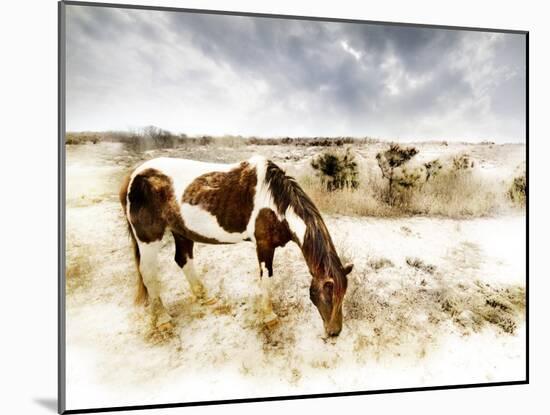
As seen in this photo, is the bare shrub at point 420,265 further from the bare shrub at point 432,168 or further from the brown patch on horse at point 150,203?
the brown patch on horse at point 150,203

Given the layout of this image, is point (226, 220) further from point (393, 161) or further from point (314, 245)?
point (393, 161)

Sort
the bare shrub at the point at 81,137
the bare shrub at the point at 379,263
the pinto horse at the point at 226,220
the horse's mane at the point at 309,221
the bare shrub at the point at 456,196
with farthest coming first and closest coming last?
the bare shrub at the point at 456,196 → the bare shrub at the point at 379,263 → the horse's mane at the point at 309,221 → the pinto horse at the point at 226,220 → the bare shrub at the point at 81,137

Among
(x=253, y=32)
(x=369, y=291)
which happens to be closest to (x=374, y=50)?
(x=253, y=32)

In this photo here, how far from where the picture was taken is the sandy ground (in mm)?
2369

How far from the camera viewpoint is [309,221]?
2582mm

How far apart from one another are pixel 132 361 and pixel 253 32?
1838 mm

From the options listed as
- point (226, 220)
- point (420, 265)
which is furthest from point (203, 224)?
point (420, 265)

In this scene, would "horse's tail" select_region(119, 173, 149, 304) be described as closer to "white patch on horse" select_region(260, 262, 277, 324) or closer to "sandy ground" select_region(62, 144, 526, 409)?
"sandy ground" select_region(62, 144, 526, 409)

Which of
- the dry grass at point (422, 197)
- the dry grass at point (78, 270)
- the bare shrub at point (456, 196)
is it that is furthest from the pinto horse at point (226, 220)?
the bare shrub at point (456, 196)

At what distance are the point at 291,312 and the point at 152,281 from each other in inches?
29.7

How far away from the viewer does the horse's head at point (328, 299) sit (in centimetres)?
258

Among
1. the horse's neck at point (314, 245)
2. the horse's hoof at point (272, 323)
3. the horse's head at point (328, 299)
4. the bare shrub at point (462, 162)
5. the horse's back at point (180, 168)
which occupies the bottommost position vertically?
the horse's hoof at point (272, 323)

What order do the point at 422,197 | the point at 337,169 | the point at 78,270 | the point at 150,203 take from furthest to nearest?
1. the point at 422,197
2. the point at 337,169
3. the point at 150,203
4. the point at 78,270

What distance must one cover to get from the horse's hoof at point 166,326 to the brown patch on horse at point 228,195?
57 centimetres
